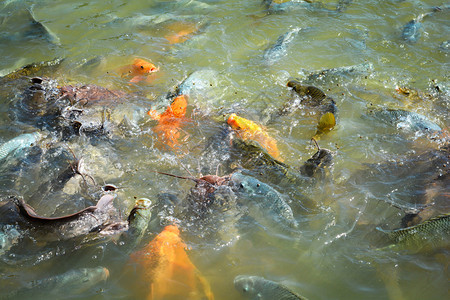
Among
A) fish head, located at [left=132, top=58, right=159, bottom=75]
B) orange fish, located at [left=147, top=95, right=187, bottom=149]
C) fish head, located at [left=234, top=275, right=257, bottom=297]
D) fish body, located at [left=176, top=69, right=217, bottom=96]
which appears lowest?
fish head, located at [left=234, top=275, right=257, bottom=297]

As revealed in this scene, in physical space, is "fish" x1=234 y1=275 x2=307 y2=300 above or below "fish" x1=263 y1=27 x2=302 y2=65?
below

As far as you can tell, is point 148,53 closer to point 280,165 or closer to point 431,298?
point 280,165

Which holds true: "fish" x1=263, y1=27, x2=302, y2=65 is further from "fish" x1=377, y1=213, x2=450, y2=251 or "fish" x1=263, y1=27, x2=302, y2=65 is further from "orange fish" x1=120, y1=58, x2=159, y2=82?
"fish" x1=377, y1=213, x2=450, y2=251

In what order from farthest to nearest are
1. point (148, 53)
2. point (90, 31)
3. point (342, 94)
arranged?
1. point (90, 31)
2. point (148, 53)
3. point (342, 94)

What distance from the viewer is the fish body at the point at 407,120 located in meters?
Result: 4.15

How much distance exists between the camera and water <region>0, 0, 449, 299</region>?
293cm

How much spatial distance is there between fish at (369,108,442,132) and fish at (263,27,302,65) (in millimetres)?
1897

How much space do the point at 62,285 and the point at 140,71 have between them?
365cm

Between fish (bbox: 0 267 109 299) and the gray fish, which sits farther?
the gray fish

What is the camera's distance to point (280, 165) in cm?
366

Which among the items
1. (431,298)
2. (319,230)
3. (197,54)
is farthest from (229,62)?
(431,298)

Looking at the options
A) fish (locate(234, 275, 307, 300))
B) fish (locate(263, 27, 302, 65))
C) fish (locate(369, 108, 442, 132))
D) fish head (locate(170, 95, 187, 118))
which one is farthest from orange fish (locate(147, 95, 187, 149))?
fish (locate(369, 108, 442, 132))

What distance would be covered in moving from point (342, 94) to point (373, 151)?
3.82ft

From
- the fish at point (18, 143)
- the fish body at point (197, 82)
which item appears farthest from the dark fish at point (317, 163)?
the fish at point (18, 143)
